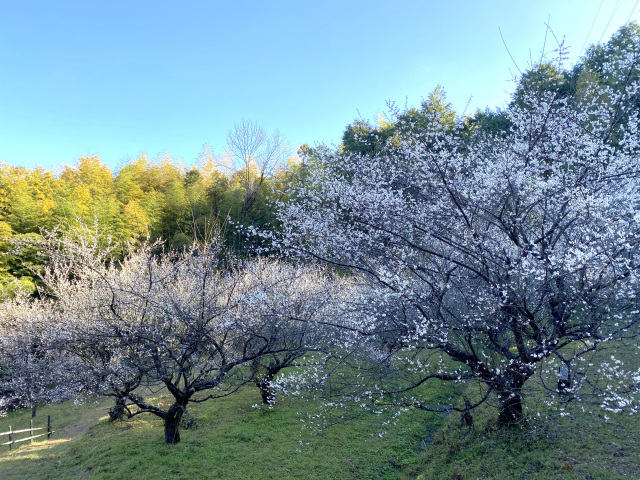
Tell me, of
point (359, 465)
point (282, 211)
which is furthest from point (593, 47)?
point (359, 465)

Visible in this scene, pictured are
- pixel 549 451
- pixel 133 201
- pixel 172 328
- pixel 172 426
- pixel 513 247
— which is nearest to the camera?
pixel 549 451

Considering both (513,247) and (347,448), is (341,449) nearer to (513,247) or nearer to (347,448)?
(347,448)

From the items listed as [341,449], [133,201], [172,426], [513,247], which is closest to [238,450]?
[172,426]

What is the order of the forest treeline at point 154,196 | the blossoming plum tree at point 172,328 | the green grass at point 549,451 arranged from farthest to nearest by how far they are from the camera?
1. the forest treeline at point 154,196
2. the blossoming plum tree at point 172,328
3. the green grass at point 549,451

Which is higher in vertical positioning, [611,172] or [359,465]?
[611,172]

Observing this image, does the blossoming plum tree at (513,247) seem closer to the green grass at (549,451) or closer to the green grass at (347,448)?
the green grass at (549,451)

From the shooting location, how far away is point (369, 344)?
23.3ft

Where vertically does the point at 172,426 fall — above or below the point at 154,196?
below

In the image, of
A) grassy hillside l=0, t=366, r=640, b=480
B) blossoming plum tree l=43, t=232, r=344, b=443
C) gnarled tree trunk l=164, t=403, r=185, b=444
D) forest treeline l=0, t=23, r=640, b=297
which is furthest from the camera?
forest treeline l=0, t=23, r=640, b=297

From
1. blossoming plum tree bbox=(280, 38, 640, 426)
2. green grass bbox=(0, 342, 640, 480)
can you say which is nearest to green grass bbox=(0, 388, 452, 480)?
green grass bbox=(0, 342, 640, 480)

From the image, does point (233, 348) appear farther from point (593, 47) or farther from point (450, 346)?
point (593, 47)

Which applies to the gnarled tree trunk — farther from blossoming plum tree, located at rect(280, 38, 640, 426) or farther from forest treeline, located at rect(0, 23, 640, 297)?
forest treeline, located at rect(0, 23, 640, 297)

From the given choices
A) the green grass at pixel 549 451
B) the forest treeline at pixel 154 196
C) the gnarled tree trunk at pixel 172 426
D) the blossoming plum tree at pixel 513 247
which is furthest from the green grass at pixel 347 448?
the forest treeline at pixel 154 196

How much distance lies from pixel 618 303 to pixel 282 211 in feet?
16.8
